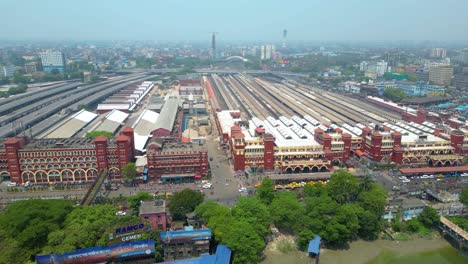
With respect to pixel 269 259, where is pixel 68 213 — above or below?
above

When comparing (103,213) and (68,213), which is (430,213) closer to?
(103,213)

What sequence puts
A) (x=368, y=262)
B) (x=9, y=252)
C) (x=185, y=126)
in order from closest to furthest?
1. (x=9, y=252)
2. (x=368, y=262)
3. (x=185, y=126)

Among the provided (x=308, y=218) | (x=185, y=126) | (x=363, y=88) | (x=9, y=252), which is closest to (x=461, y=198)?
(x=308, y=218)

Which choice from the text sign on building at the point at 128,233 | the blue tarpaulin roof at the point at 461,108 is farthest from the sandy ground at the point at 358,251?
the blue tarpaulin roof at the point at 461,108

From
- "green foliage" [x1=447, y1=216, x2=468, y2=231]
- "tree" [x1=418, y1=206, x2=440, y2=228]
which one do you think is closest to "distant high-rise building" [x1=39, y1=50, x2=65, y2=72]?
"tree" [x1=418, y1=206, x2=440, y2=228]

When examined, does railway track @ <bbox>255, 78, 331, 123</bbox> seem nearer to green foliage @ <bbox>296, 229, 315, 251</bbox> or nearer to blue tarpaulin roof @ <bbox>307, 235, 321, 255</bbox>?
green foliage @ <bbox>296, 229, 315, 251</bbox>

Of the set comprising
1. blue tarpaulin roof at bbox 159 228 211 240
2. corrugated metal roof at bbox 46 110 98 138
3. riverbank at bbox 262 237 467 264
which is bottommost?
riverbank at bbox 262 237 467 264

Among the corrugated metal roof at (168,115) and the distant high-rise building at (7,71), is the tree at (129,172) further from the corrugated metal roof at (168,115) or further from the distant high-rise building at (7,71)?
the distant high-rise building at (7,71)
